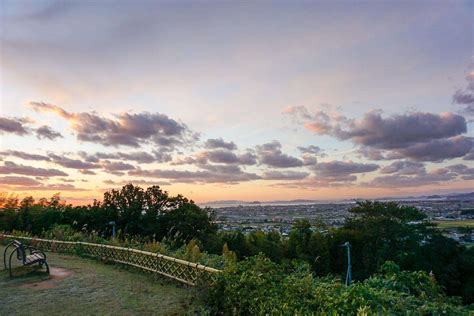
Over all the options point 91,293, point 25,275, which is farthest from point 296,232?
point 91,293

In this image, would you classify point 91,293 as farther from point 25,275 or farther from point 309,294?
point 309,294

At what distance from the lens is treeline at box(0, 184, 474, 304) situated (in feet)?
79.9

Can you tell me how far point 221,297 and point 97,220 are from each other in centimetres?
2025

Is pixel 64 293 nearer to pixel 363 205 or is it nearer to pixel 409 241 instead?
pixel 409 241

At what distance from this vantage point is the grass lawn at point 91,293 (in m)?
7.33

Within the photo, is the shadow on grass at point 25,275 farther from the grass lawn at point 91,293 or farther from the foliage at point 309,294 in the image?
the foliage at point 309,294

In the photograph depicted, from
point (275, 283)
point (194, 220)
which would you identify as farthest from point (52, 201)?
point (275, 283)

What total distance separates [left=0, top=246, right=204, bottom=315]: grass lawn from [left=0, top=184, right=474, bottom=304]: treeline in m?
9.74

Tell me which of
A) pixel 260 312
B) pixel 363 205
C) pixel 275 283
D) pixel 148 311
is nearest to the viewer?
pixel 260 312

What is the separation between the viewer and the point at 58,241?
625 inches

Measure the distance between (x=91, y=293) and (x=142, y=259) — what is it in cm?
289

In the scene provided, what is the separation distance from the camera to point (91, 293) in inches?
339

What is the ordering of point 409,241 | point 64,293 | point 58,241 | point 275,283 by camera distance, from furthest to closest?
1. point 409,241
2. point 58,241
3. point 64,293
4. point 275,283

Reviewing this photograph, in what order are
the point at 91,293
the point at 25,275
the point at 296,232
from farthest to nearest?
the point at 296,232 → the point at 25,275 → the point at 91,293
